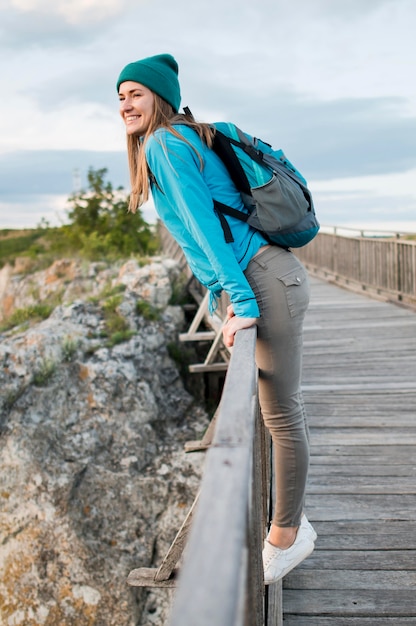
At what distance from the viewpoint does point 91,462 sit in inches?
347

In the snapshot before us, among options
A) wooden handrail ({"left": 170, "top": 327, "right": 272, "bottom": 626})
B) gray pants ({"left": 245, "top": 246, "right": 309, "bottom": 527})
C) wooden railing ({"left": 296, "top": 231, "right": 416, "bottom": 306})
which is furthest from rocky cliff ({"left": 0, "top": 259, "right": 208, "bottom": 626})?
wooden handrail ({"left": 170, "top": 327, "right": 272, "bottom": 626})

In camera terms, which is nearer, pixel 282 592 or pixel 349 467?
pixel 282 592

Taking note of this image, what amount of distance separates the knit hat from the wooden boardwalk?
223cm

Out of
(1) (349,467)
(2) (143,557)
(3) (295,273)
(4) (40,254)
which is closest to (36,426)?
(2) (143,557)

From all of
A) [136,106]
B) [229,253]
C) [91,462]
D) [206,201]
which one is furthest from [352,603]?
[91,462]

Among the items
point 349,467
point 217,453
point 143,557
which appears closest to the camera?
point 217,453

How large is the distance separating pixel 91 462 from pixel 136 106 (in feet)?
23.1

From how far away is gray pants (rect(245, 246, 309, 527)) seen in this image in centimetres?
244

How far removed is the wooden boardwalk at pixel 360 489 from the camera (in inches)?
114

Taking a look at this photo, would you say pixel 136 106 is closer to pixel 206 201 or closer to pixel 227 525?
pixel 206 201

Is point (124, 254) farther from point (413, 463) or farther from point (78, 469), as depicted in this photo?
point (413, 463)

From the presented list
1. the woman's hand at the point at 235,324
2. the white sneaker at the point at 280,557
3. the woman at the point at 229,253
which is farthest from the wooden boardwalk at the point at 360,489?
the woman's hand at the point at 235,324

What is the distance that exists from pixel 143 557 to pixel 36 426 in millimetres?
2397

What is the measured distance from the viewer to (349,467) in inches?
171
